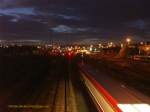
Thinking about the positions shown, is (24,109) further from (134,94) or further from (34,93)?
(34,93)

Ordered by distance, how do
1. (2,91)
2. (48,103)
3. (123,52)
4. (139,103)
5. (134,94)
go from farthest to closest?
1. (123,52)
2. (2,91)
3. (48,103)
4. (134,94)
5. (139,103)

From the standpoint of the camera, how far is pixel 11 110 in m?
27.7

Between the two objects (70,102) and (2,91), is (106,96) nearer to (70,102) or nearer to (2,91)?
(70,102)

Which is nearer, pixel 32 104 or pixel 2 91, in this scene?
pixel 32 104

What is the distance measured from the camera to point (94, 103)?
31.3m

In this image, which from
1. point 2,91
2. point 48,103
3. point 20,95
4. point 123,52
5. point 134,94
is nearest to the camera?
point 134,94

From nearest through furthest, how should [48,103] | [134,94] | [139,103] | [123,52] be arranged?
[139,103]
[134,94]
[48,103]
[123,52]

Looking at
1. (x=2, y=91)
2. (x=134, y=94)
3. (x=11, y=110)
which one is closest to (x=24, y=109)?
(x=11, y=110)

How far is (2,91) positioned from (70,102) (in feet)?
36.6

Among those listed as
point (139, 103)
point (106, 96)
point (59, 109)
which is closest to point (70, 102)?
point (59, 109)

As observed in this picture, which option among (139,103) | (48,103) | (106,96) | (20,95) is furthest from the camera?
(20,95)

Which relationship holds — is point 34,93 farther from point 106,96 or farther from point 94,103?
point 106,96

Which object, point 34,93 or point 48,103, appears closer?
point 48,103

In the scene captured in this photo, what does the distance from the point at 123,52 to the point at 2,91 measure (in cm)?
9694
